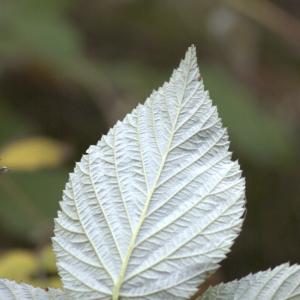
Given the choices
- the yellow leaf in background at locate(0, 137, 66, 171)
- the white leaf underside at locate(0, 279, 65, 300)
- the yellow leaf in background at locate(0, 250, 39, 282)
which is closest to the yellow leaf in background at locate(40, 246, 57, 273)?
the yellow leaf in background at locate(0, 250, 39, 282)

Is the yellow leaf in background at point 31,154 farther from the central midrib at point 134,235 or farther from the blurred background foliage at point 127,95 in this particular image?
the central midrib at point 134,235

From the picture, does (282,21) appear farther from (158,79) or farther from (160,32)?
(160,32)

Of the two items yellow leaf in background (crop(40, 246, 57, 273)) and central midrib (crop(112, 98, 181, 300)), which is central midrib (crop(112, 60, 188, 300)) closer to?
central midrib (crop(112, 98, 181, 300))

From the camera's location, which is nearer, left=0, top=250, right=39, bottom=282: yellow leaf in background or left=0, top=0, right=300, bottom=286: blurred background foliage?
left=0, top=250, right=39, bottom=282: yellow leaf in background

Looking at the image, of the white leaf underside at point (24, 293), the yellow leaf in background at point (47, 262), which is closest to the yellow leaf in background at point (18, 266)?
the yellow leaf in background at point (47, 262)

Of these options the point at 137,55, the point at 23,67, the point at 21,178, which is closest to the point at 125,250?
the point at 21,178

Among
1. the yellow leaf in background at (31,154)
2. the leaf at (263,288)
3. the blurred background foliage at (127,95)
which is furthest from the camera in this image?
the blurred background foliage at (127,95)
